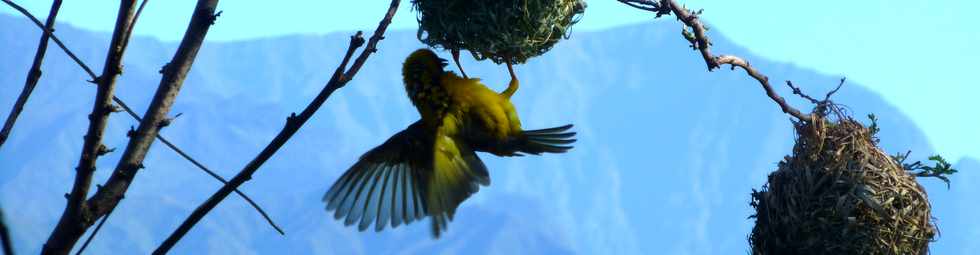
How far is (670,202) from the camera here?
52.4 meters

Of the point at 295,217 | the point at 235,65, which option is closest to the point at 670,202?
the point at 295,217

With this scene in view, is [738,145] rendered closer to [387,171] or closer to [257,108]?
[257,108]

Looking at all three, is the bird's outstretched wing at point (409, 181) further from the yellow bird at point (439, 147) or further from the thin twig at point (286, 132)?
the thin twig at point (286, 132)

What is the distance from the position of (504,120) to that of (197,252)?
1802 inches

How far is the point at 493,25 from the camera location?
1.83 m

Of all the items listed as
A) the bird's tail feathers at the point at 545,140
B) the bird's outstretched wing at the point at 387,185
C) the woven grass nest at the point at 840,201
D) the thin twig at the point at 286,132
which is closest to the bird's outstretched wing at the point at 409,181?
the bird's outstretched wing at the point at 387,185

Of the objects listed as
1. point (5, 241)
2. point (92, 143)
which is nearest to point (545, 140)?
point (92, 143)

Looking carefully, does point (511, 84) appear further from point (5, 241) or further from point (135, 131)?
point (5, 241)

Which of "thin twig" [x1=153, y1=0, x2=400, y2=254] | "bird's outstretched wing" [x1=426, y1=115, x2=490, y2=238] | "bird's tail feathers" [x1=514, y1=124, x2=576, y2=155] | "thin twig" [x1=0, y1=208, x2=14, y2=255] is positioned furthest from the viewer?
"bird's tail feathers" [x1=514, y1=124, x2=576, y2=155]

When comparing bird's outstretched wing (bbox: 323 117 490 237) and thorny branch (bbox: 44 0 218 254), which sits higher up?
bird's outstretched wing (bbox: 323 117 490 237)

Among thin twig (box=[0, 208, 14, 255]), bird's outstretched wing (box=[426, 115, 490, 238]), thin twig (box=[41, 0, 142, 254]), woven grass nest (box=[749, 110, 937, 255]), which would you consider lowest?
thin twig (box=[0, 208, 14, 255])

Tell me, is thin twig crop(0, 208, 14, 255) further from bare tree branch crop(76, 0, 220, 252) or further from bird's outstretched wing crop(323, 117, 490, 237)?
bird's outstretched wing crop(323, 117, 490, 237)

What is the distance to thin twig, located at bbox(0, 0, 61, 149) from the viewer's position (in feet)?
4.08

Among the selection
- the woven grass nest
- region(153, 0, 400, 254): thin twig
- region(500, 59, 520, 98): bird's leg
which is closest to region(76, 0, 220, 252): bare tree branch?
region(153, 0, 400, 254): thin twig
